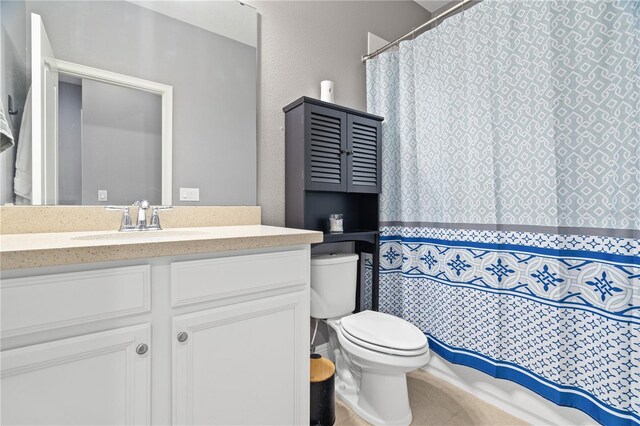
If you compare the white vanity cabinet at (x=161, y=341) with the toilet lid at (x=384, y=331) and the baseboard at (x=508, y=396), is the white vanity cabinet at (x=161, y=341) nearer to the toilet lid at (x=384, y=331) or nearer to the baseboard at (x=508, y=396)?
the toilet lid at (x=384, y=331)

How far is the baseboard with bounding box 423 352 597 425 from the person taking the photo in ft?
4.33

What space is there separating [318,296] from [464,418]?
34.5 inches

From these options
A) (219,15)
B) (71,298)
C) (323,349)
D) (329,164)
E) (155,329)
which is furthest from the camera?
(323,349)

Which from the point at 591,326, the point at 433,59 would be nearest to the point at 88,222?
the point at 433,59

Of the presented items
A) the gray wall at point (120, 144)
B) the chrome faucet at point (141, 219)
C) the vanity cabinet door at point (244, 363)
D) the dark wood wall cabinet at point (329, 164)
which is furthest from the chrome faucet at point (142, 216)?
the dark wood wall cabinet at point (329, 164)

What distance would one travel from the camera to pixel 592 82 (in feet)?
3.90

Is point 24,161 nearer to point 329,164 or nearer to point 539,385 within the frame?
point 329,164

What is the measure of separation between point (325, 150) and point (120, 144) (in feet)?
3.04

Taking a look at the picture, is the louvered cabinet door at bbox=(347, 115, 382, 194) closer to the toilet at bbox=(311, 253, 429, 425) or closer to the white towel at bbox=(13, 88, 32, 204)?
the toilet at bbox=(311, 253, 429, 425)

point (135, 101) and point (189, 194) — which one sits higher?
point (135, 101)

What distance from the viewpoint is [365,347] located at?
134 cm

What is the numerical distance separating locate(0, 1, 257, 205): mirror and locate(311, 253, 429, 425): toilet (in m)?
0.59

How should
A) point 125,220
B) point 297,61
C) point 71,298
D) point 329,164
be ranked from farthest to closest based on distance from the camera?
point 297,61
point 329,164
point 125,220
point 71,298

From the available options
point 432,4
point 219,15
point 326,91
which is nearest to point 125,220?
point 219,15
